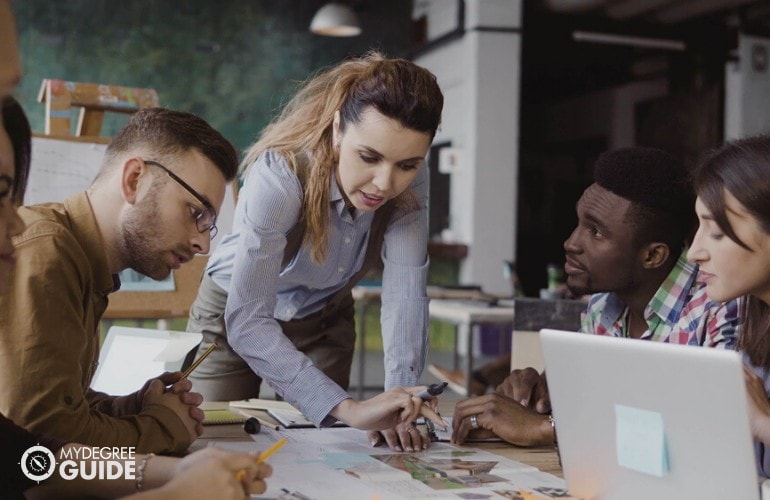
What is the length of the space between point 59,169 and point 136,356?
153cm

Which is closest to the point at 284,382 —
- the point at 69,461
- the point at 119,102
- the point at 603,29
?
the point at 69,461

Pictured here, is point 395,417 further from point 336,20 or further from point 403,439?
point 336,20

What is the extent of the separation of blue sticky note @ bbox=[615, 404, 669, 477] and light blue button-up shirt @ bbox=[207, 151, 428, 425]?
71cm

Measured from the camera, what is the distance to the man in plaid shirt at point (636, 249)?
1.98 metres

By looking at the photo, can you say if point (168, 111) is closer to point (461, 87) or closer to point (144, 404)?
point (144, 404)

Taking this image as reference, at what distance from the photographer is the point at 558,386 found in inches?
50.8

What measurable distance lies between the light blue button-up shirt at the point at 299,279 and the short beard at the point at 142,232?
10.3 inches

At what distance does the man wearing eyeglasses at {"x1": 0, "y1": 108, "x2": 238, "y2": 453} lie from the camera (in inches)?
54.2

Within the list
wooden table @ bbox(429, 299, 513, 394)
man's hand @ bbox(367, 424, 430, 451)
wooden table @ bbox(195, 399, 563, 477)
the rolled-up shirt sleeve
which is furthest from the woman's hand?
wooden table @ bbox(429, 299, 513, 394)

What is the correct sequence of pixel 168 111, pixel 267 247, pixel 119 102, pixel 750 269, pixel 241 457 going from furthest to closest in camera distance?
pixel 119 102, pixel 267 247, pixel 168 111, pixel 750 269, pixel 241 457

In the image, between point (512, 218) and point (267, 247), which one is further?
point (512, 218)

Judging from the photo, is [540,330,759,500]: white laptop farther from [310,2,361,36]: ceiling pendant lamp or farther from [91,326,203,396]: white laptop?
[310,2,361,36]: ceiling pendant lamp

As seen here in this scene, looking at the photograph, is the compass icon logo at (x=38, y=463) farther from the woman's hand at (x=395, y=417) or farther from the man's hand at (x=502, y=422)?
the man's hand at (x=502, y=422)

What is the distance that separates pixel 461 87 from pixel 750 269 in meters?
6.88
